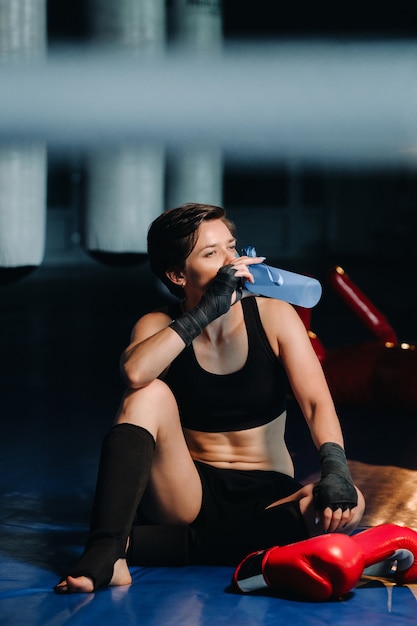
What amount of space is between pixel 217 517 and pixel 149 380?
24cm

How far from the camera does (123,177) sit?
12.6 ft

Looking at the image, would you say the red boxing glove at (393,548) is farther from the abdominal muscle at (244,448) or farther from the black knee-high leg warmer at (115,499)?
the black knee-high leg warmer at (115,499)

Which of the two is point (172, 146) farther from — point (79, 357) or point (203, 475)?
point (203, 475)

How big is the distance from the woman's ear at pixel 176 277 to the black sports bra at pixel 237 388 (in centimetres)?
10

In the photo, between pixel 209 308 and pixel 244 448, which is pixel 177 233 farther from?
pixel 244 448

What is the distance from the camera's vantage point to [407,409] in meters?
2.58

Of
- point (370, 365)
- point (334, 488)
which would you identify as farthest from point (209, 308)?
point (370, 365)

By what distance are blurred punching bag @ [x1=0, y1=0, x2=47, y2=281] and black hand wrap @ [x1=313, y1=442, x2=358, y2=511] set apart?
2350mm

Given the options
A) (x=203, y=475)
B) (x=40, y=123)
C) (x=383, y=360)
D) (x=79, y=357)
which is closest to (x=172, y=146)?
(x=40, y=123)

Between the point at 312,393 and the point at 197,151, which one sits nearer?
the point at 312,393

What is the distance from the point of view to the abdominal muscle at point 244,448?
1460mm

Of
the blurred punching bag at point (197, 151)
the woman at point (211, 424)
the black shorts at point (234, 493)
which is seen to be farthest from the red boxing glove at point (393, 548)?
the blurred punching bag at point (197, 151)

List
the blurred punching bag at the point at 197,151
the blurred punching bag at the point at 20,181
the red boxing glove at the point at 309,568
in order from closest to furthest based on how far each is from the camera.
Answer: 1. the red boxing glove at the point at 309,568
2. the blurred punching bag at the point at 20,181
3. the blurred punching bag at the point at 197,151

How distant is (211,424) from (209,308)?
202 mm
